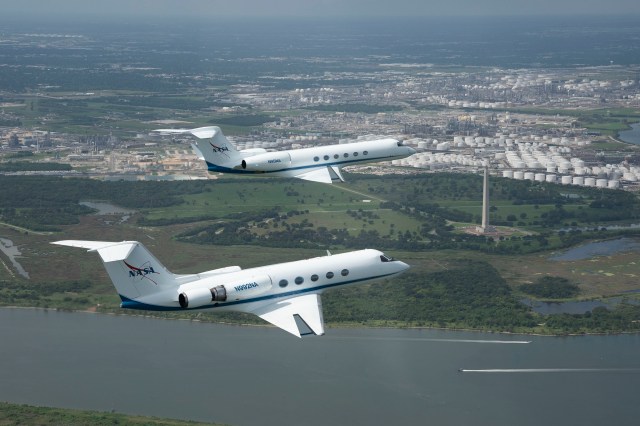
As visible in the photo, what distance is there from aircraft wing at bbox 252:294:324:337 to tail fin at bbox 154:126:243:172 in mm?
8565

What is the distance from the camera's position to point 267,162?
43.4 m

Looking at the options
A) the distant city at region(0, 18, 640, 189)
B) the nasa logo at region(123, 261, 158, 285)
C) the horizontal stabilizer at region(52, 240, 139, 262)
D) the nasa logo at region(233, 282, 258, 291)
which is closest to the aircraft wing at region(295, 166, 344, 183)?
the nasa logo at region(233, 282, 258, 291)

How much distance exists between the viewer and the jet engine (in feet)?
114

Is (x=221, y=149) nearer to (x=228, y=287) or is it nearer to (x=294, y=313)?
(x=228, y=287)

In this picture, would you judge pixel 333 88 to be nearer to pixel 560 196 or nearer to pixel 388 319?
pixel 560 196

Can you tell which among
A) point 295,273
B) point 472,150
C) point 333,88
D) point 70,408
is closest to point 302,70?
point 333,88

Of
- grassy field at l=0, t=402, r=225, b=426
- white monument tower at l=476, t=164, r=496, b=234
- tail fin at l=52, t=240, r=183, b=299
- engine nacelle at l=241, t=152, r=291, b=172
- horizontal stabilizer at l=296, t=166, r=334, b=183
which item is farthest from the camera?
white monument tower at l=476, t=164, r=496, b=234

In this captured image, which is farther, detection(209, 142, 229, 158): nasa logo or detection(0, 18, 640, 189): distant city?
detection(0, 18, 640, 189): distant city

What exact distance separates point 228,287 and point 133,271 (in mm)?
2915

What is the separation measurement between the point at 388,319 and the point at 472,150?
48193 mm

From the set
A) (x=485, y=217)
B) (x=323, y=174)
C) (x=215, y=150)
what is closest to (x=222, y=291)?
(x=215, y=150)

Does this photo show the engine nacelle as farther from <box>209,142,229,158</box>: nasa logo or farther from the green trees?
the green trees

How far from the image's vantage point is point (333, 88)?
166 metres

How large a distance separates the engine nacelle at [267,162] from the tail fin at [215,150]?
1.36 ft
